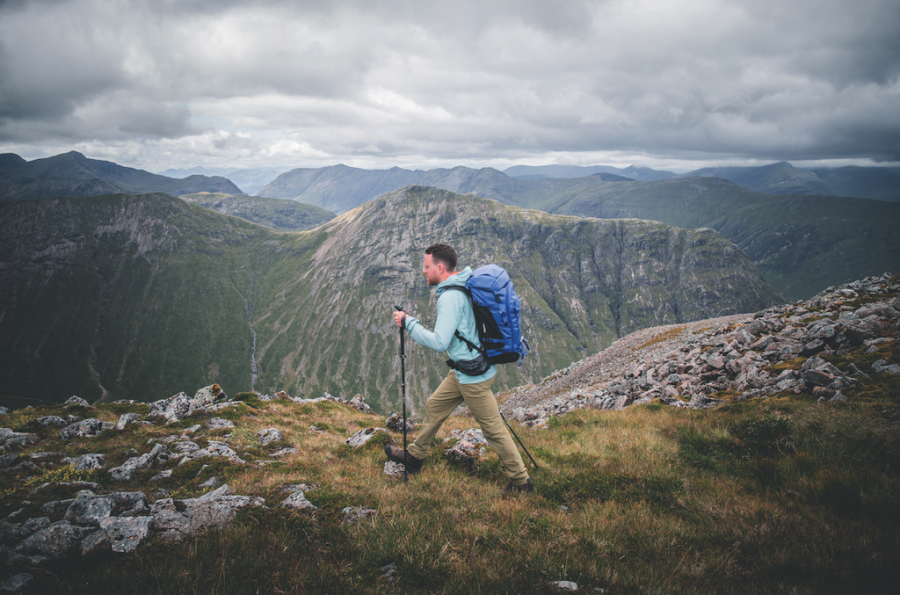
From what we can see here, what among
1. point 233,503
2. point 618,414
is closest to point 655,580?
point 233,503

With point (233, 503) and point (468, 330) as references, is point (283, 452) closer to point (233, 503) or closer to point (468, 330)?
point (233, 503)

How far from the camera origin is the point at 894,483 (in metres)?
5.42

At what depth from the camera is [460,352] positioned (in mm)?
8148

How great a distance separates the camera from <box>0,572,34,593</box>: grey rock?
3.85 meters

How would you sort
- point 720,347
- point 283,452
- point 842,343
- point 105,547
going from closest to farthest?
1. point 105,547
2. point 283,452
3. point 842,343
4. point 720,347

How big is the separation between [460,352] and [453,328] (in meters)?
0.77

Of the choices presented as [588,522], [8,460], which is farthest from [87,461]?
[588,522]

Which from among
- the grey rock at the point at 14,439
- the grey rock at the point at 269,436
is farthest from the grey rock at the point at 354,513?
the grey rock at the point at 14,439

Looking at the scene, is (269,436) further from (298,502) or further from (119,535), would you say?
(119,535)

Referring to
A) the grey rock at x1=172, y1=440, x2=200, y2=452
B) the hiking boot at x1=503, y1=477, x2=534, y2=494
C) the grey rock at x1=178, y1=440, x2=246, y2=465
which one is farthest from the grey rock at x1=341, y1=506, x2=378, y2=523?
the grey rock at x1=172, y1=440, x2=200, y2=452

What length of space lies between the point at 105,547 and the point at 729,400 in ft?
57.8

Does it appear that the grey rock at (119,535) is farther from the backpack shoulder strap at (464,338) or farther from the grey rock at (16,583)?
the backpack shoulder strap at (464,338)

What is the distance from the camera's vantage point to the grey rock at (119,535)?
186 inches

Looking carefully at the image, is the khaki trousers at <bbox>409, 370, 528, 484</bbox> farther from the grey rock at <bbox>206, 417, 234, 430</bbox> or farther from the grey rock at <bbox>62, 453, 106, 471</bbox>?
the grey rock at <bbox>206, 417, 234, 430</bbox>
